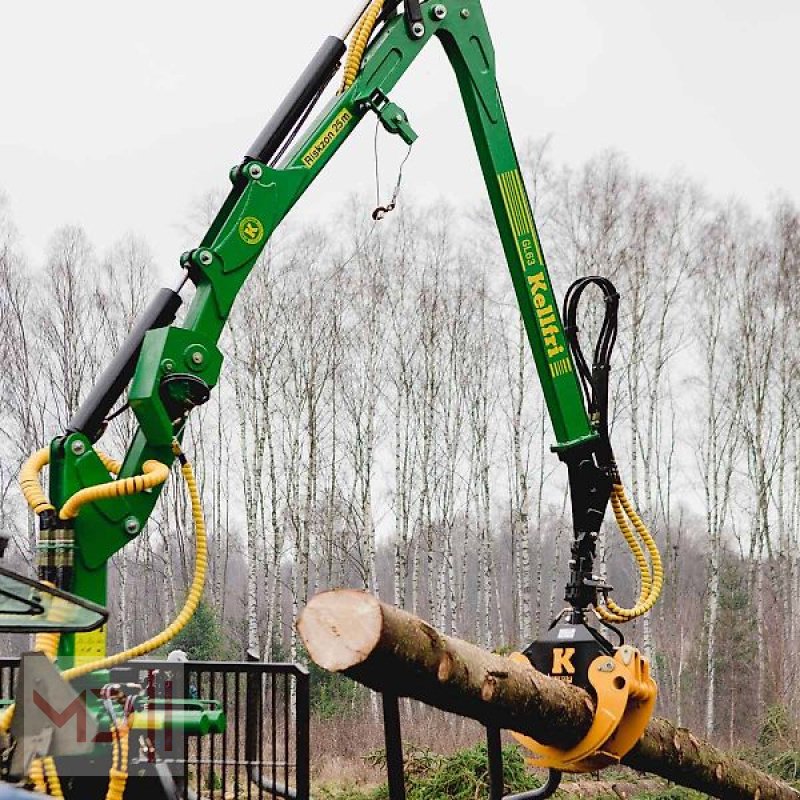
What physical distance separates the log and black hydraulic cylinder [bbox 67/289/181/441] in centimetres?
206

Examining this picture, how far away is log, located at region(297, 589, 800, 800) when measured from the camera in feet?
12.3

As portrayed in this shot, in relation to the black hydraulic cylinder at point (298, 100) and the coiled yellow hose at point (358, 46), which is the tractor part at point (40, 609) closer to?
the black hydraulic cylinder at point (298, 100)

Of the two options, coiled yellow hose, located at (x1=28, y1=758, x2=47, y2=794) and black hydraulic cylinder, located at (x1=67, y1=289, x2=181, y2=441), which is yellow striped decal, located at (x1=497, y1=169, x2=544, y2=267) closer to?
black hydraulic cylinder, located at (x1=67, y1=289, x2=181, y2=441)

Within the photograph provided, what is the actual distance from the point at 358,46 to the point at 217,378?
1.89 metres

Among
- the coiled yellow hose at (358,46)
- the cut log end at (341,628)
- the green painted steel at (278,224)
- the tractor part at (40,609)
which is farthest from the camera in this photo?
the coiled yellow hose at (358,46)

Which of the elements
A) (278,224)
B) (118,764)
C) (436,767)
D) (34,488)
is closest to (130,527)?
(34,488)

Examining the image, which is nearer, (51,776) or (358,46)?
(51,776)

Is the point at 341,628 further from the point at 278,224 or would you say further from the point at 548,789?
the point at 278,224

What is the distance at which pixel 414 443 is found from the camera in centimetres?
2267

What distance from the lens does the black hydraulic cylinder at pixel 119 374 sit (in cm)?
548

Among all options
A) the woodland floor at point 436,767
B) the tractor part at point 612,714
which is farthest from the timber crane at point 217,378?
the woodland floor at point 436,767

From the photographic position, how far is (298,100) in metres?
6.07

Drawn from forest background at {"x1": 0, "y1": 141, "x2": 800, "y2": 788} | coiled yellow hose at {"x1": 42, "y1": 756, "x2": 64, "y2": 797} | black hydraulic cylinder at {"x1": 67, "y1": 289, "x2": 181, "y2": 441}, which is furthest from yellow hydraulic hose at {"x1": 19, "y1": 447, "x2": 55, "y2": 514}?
forest background at {"x1": 0, "y1": 141, "x2": 800, "y2": 788}

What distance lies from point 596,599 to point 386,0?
129 inches
